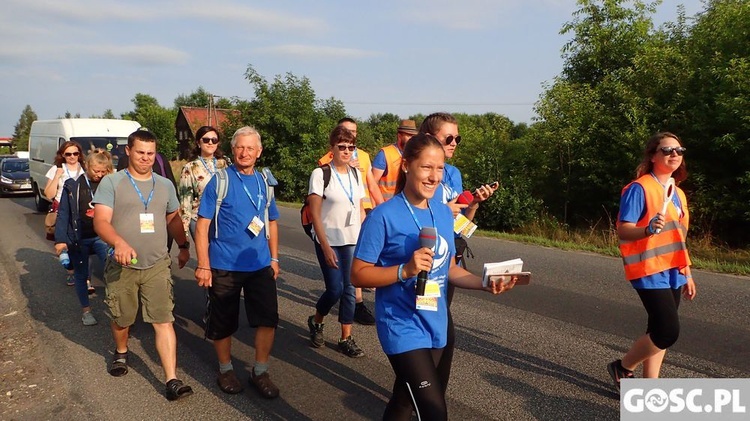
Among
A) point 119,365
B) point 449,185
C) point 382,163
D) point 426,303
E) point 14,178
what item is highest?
point 382,163

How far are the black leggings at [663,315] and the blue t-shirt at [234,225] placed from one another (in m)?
2.73

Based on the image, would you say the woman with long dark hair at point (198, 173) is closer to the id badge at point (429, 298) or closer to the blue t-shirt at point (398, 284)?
the blue t-shirt at point (398, 284)

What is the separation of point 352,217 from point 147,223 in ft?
5.54

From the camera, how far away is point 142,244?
13.3 ft

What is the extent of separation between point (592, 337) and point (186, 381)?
12.1ft

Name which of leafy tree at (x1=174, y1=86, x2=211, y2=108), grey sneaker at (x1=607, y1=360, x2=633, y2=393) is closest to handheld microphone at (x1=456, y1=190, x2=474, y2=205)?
grey sneaker at (x1=607, y1=360, x2=633, y2=393)

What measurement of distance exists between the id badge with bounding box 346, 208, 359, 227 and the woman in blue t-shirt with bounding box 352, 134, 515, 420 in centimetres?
218

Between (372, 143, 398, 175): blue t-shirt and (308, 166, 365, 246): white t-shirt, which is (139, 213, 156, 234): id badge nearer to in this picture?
(308, 166, 365, 246): white t-shirt

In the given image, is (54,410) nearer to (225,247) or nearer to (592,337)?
(225,247)

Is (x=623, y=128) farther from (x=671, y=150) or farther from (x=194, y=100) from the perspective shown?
(x=194, y=100)

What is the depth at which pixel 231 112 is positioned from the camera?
2817 cm

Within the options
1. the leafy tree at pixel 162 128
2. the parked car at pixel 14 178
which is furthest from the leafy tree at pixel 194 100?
the parked car at pixel 14 178

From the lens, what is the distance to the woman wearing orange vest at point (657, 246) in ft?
11.4

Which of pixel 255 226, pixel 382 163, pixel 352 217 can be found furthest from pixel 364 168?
pixel 255 226
